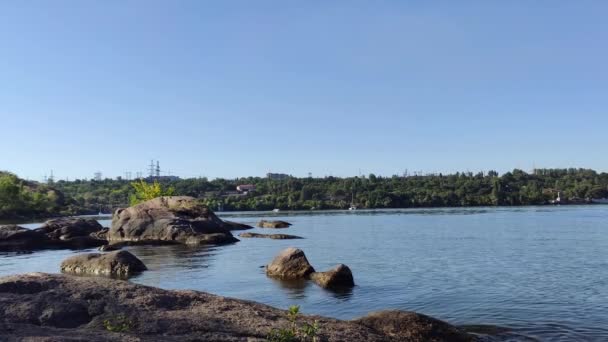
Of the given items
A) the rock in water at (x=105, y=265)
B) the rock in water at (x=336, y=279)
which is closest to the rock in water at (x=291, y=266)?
the rock in water at (x=336, y=279)

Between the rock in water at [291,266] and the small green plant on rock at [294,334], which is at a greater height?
the small green plant on rock at [294,334]

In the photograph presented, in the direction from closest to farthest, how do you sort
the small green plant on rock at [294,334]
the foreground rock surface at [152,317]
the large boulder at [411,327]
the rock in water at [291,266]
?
the small green plant on rock at [294,334] < the foreground rock surface at [152,317] < the large boulder at [411,327] < the rock in water at [291,266]

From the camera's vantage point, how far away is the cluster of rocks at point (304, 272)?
29.0 meters

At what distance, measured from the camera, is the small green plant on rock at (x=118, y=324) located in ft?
43.8

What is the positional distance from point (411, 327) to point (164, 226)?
50.4 metres

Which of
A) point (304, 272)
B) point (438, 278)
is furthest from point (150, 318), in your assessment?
point (438, 278)

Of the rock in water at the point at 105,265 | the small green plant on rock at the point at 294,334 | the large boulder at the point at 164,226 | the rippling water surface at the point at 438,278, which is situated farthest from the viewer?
the large boulder at the point at 164,226

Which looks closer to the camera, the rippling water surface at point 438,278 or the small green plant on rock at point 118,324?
the small green plant on rock at point 118,324

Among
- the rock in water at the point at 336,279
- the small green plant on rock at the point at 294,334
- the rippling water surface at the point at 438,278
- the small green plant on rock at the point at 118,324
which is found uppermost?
the small green plant on rock at the point at 118,324

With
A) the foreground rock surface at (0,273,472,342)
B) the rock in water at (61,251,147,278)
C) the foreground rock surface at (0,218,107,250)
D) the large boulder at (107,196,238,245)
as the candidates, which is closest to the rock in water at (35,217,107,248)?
the foreground rock surface at (0,218,107,250)

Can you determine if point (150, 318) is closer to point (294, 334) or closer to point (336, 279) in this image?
point (294, 334)

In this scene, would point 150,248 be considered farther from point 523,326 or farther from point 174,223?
point 523,326

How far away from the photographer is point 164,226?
208ft

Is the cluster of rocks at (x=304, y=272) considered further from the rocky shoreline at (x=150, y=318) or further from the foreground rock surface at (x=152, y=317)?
the foreground rock surface at (x=152, y=317)
